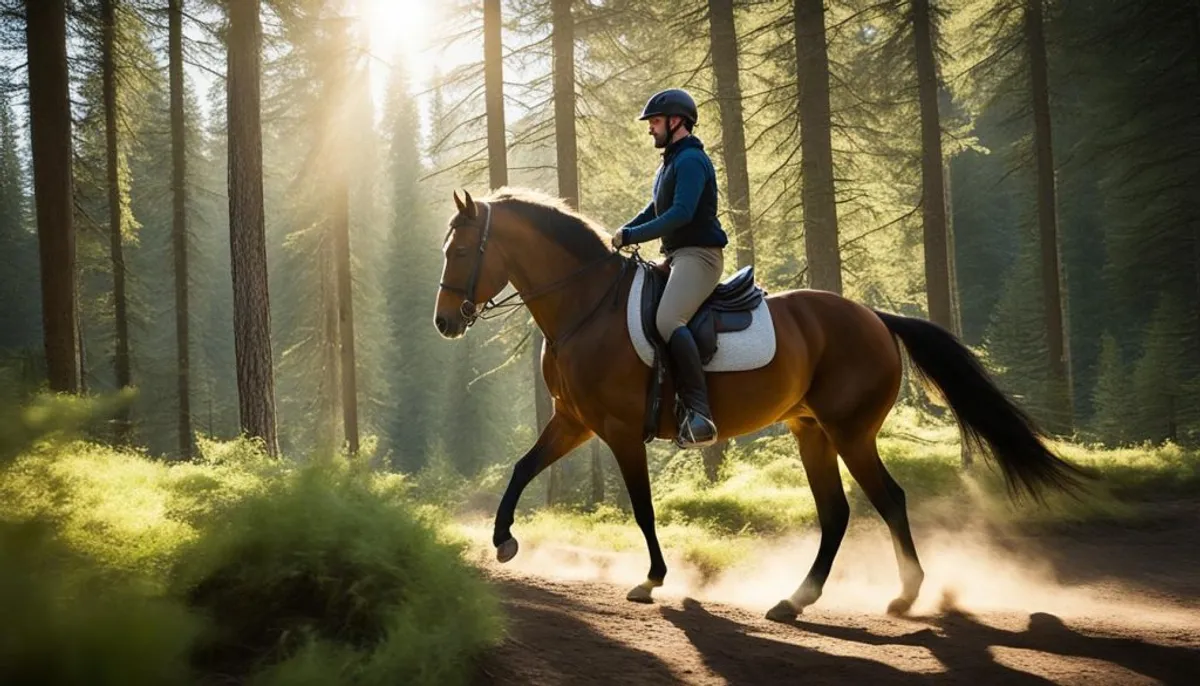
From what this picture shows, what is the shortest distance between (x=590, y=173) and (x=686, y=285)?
1147 centimetres

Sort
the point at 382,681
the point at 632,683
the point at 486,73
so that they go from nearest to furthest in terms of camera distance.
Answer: the point at 382,681, the point at 632,683, the point at 486,73

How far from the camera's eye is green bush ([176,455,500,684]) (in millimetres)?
3574

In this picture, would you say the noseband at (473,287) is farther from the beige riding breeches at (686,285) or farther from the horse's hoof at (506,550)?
the horse's hoof at (506,550)

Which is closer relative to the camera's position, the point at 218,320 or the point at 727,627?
the point at 727,627

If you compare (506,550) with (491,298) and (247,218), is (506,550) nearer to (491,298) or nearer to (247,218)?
(491,298)

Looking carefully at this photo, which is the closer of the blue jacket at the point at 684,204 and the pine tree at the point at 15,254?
the blue jacket at the point at 684,204

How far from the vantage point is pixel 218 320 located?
42.8 m

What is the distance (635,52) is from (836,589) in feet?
40.5

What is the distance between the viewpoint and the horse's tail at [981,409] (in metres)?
7.05

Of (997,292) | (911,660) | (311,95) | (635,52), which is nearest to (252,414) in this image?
(911,660)

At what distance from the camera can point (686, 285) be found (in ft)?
21.5

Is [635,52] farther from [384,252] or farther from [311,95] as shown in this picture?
[384,252]

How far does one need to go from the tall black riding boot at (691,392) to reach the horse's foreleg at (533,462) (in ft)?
3.35

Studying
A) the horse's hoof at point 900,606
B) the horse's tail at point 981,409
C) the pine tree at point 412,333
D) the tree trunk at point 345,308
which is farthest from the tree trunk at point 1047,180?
the pine tree at point 412,333
